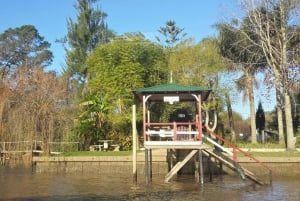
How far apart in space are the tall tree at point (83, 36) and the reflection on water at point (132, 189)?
27.8 metres

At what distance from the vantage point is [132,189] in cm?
1917

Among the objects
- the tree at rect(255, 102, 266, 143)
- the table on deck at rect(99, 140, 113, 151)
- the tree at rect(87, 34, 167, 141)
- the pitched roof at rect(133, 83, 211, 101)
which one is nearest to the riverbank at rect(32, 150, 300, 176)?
Answer: the pitched roof at rect(133, 83, 211, 101)

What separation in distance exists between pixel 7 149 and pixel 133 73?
32.3 feet

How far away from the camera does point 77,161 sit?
83.2ft

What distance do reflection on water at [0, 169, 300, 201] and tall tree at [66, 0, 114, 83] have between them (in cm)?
2775

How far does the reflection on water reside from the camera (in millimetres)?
17094

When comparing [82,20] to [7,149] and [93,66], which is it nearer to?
[93,66]

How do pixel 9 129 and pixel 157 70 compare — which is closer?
pixel 9 129

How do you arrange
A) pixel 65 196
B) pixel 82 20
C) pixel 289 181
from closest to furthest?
pixel 65 196 < pixel 289 181 < pixel 82 20

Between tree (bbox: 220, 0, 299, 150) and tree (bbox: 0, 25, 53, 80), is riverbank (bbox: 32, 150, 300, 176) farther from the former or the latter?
tree (bbox: 0, 25, 53, 80)

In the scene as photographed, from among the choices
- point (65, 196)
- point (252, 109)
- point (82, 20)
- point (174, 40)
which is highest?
point (82, 20)

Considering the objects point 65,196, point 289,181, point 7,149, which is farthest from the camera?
point 7,149

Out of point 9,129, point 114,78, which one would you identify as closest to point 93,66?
point 114,78

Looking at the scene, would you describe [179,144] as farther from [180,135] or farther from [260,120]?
[260,120]
